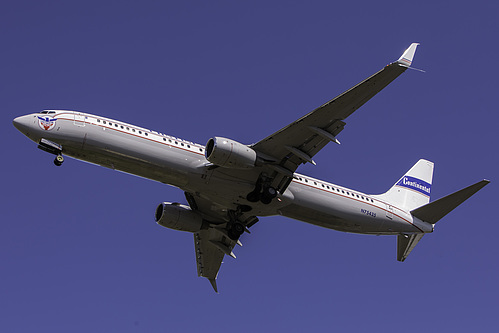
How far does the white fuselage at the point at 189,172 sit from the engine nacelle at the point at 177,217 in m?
3.87

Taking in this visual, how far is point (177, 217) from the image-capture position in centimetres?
4522

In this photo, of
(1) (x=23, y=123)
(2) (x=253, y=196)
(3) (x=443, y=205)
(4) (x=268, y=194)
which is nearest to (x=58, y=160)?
(1) (x=23, y=123)

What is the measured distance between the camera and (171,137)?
129 ft

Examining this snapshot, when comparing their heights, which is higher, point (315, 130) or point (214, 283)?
point (315, 130)

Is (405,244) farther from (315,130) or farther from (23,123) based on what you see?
(23,123)

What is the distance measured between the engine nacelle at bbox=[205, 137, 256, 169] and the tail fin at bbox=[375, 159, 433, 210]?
42.4 feet

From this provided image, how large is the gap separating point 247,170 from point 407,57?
11164 millimetres

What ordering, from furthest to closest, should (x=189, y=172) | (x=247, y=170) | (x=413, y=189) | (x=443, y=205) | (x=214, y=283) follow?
(x=214, y=283) < (x=413, y=189) < (x=443, y=205) < (x=247, y=170) < (x=189, y=172)

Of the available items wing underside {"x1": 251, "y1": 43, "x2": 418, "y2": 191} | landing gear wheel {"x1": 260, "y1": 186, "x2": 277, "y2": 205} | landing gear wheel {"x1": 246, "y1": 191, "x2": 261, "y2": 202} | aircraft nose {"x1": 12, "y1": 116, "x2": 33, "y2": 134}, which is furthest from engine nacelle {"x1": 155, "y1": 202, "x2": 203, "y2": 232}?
aircraft nose {"x1": 12, "y1": 116, "x2": 33, "y2": 134}

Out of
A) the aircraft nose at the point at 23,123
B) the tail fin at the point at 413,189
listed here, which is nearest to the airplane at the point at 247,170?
the aircraft nose at the point at 23,123

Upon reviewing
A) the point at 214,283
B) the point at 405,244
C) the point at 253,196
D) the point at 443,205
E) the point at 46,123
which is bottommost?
the point at 214,283

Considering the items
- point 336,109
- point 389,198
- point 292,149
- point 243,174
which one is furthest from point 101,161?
point 389,198

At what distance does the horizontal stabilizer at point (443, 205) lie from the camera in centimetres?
4183

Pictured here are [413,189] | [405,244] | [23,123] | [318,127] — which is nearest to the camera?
[23,123]
